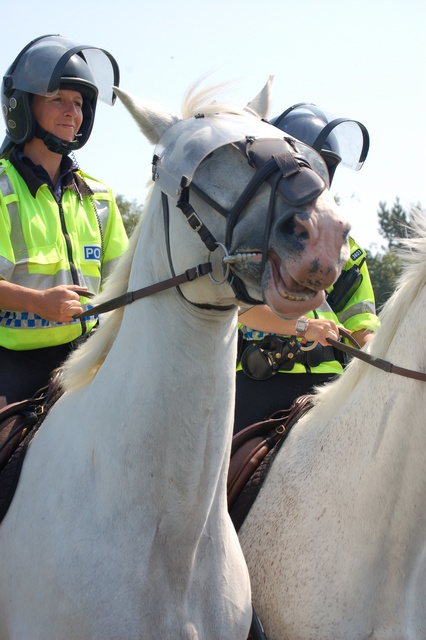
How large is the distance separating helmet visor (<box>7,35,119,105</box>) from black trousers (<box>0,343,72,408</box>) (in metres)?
1.44

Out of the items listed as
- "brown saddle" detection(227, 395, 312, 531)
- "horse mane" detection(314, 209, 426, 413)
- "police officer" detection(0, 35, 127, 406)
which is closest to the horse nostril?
"police officer" detection(0, 35, 127, 406)

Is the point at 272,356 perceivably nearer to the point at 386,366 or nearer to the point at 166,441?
the point at 386,366

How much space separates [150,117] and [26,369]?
1.79m

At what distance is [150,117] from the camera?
2994 millimetres

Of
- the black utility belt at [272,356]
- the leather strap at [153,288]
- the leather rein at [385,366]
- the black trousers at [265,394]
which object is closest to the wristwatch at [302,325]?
the leather rein at [385,366]

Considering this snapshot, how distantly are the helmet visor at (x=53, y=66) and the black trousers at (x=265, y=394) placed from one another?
195 centimetres

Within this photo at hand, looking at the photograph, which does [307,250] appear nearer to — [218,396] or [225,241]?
[225,241]

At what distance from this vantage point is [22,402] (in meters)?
3.89

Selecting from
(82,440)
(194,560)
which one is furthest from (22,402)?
(194,560)

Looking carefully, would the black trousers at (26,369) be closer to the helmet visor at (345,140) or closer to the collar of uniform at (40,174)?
the collar of uniform at (40,174)

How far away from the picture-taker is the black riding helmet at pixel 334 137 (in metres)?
5.20

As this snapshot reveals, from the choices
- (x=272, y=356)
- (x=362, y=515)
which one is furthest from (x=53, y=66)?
(x=362, y=515)

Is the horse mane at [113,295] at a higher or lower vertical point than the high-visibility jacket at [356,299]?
higher

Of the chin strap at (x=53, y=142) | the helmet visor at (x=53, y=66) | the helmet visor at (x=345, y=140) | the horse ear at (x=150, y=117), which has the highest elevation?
the helmet visor at (x=53, y=66)
